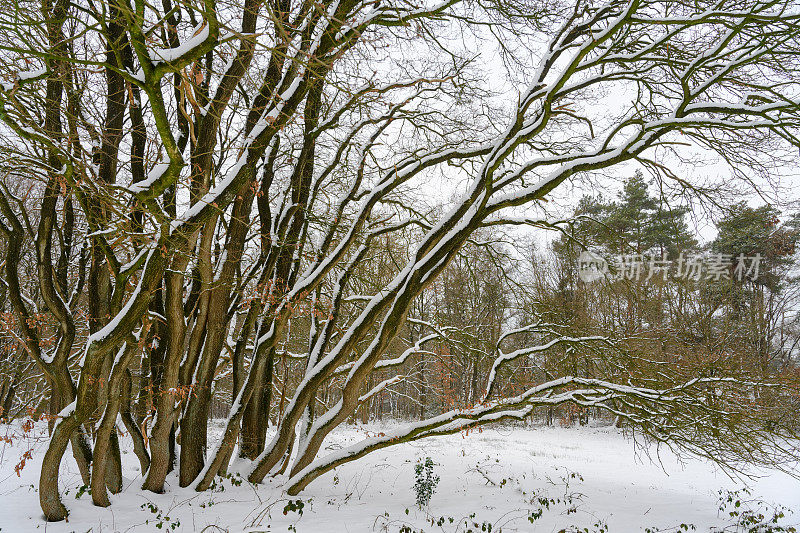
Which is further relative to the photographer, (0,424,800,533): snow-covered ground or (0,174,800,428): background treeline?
(0,174,800,428): background treeline

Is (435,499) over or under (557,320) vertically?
under

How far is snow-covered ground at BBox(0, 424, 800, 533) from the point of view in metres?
4.22

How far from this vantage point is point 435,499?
6.37 meters

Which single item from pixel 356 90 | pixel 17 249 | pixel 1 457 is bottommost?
pixel 1 457

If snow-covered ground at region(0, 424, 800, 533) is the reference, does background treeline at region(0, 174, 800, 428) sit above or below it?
above

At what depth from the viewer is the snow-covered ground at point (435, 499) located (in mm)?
4223

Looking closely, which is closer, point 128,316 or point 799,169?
point 128,316

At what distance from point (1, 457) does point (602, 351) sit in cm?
1039

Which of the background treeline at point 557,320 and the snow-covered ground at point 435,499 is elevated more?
the background treeline at point 557,320

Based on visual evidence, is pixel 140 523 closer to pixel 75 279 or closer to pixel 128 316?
pixel 128 316

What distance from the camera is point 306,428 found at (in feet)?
19.3

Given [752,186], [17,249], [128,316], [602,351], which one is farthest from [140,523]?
[752,186]

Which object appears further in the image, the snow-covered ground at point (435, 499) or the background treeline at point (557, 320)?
the background treeline at point (557, 320)

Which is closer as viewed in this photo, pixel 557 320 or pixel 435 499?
pixel 435 499
